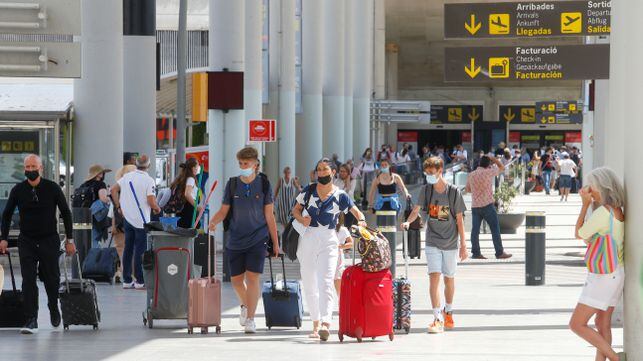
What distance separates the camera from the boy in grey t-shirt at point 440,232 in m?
12.6

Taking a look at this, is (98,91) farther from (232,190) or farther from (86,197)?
(232,190)

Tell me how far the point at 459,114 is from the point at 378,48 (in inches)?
806

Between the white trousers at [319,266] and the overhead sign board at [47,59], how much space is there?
3.48 metres

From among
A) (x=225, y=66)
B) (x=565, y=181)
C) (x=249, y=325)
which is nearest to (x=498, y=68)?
(x=225, y=66)

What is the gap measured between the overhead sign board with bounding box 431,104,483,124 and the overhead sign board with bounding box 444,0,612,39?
64.8 meters

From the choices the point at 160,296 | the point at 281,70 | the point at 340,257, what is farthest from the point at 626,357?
the point at 281,70

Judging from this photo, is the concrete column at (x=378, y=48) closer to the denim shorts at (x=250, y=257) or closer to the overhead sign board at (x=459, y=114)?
the overhead sign board at (x=459, y=114)

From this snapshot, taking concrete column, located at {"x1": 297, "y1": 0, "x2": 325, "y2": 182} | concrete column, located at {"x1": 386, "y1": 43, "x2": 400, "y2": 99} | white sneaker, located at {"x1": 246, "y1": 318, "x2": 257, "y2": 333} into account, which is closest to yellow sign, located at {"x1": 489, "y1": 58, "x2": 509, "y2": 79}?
white sneaker, located at {"x1": 246, "y1": 318, "x2": 257, "y2": 333}

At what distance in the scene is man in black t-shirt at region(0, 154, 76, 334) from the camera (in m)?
12.5

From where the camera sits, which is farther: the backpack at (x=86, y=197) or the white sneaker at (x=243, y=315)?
the backpack at (x=86, y=197)

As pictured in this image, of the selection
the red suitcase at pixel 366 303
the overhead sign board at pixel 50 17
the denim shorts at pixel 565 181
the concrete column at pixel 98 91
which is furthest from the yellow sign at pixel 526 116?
the red suitcase at pixel 366 303

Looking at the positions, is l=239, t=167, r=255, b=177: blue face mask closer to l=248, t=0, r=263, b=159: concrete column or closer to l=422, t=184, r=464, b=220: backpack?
l=422, t=184, r=464, b=220: backpack

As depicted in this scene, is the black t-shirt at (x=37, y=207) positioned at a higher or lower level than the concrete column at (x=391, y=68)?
lower

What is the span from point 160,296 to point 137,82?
12769 mm
